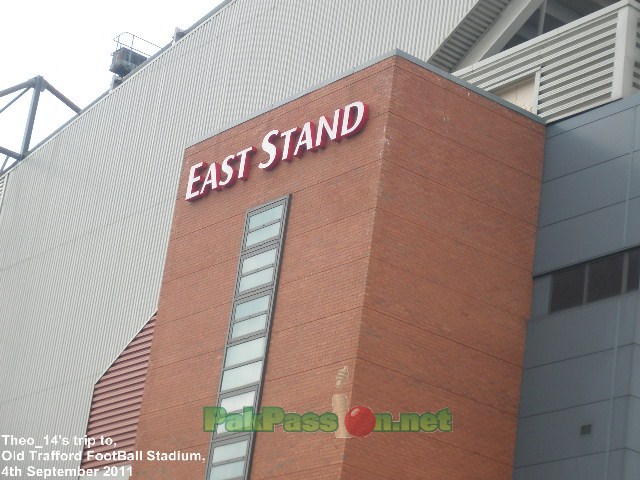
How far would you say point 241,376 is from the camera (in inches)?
1427

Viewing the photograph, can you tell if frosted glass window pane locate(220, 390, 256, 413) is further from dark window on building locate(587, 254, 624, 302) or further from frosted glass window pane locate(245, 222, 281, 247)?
dark window on building locate(587, 254, 624, 302)

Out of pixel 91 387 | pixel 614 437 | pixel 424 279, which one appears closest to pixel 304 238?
pixel 424 279

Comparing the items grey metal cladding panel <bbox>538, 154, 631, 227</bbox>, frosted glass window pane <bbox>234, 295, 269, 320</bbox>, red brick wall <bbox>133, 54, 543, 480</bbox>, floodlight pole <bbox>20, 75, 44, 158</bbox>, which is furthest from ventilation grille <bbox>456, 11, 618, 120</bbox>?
floodlight pole <bbox>20, 75, 44, 158</bbox>

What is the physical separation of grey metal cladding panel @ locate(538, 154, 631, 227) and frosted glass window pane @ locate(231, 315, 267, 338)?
7.87 meters

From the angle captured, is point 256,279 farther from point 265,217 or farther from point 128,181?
point 128,181

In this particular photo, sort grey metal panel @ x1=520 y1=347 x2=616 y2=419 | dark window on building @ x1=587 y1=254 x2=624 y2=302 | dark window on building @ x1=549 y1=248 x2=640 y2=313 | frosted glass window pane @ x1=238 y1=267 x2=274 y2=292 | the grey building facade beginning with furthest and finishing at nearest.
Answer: frosted glass window pane @ x1=238 y1=267 x2=274 y2=292 < dark window on building @ x1=587 y1=254 x2=624 y2=302 < dark window on building @ x1=549 y1=248 x2=640 y2=313 < grey metal panel @ x1=520 y1=347 x2=616 y2=419 < the grey building facade

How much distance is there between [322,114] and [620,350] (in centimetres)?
1023

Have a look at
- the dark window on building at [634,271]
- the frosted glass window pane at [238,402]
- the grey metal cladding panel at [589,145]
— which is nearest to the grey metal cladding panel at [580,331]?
the dark window on building at [634,271]

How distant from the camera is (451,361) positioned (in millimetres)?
34625

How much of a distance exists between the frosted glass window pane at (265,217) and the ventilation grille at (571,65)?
7.93 meters

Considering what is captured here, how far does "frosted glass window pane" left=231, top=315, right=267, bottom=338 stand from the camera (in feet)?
120

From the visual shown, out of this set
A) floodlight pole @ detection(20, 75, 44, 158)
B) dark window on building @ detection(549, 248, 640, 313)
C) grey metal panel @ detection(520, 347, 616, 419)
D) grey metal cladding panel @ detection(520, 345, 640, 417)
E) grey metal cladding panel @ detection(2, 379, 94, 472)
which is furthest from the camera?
floodlight pole @ detection(20, 75, 44, 158)

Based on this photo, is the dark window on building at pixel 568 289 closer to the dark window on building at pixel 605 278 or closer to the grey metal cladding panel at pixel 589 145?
the dark window on building at pixel 605 278

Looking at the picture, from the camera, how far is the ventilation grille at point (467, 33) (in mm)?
43531
